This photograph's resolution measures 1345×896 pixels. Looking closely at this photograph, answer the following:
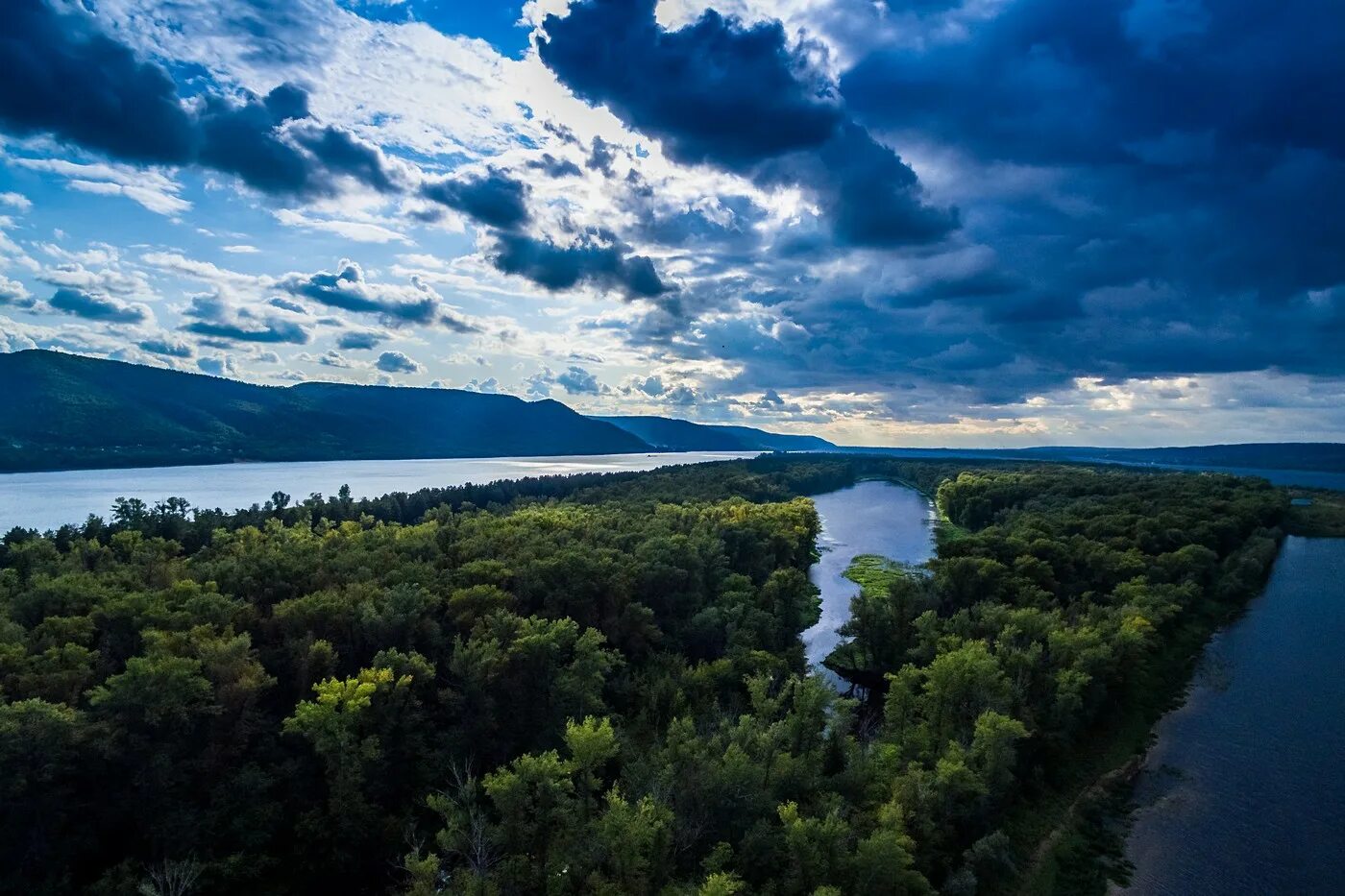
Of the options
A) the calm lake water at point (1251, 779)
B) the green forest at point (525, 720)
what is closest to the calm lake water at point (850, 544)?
the green forest at point (525, 720)

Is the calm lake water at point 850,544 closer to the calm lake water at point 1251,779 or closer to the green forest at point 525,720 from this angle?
the green forest at point 525,720

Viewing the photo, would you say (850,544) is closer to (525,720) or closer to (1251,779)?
(1251,779)

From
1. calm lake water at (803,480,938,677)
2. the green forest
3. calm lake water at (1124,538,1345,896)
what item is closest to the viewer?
the green forest

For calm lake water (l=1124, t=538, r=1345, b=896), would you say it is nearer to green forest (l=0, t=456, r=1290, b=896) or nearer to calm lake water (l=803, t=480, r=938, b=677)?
green forest (l=0, t=456, r=1290, b=896)

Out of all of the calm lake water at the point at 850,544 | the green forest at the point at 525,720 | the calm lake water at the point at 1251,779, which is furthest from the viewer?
the calm lake water at the point at 850,544

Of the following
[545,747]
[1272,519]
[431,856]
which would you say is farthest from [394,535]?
[1272,519]

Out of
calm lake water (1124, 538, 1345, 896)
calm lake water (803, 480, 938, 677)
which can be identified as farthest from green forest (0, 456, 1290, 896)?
calm lake water (803, 480, 938, 677)
